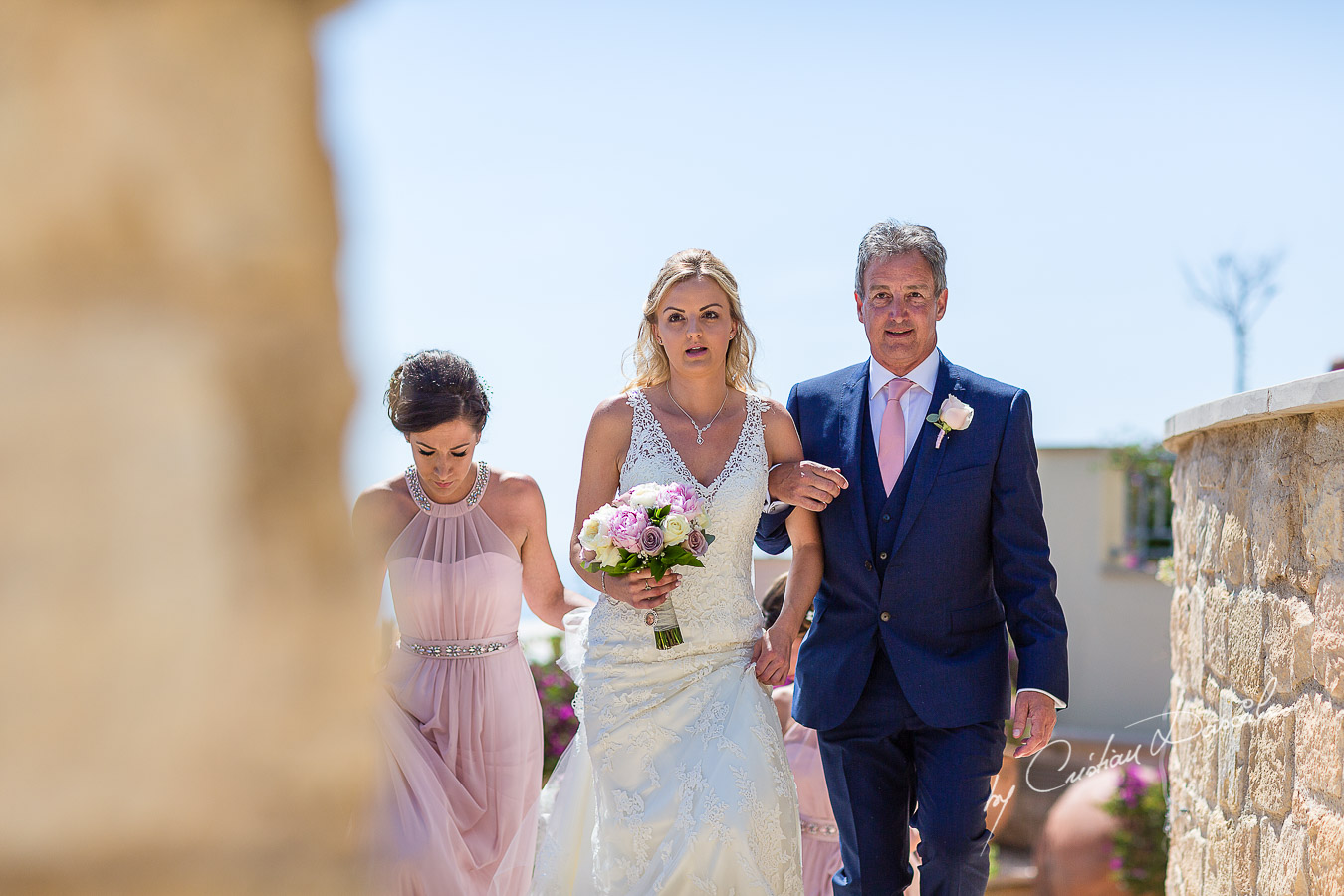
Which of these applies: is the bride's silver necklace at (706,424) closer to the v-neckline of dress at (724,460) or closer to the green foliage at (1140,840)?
the v-neckline of dress at (724,460)

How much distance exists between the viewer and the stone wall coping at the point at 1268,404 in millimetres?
3072

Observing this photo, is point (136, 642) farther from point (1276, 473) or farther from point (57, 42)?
point (1276, 473)

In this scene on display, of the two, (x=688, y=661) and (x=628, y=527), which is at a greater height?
(x=628, y=527)

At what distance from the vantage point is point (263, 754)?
2.34 feet

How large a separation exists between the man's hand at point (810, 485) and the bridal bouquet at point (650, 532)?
0.32m

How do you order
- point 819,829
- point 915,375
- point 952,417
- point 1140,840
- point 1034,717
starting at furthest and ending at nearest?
1. point 1140,840
2. point 819,829
3. point 915,375
4. point 952,417
5. point 1034,717

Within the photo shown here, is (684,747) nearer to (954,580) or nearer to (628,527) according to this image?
(628,527)

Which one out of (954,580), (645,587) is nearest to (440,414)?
(645,587)

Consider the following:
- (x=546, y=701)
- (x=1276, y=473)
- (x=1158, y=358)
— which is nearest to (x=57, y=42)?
(x=1276, y=473)

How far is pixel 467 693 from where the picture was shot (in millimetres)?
4750

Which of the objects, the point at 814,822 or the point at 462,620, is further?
the point at 814,822

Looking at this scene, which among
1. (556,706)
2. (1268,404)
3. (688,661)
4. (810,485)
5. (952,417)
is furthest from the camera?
(556,706)

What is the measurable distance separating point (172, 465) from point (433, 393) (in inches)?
165

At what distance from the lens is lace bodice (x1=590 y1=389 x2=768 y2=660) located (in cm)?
443
